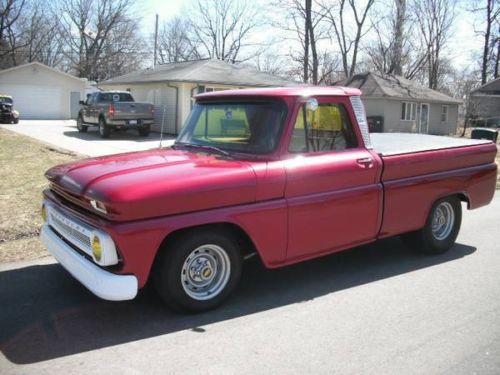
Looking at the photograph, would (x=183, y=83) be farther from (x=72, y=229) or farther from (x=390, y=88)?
(x=72, y=229)

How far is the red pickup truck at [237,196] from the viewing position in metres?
3.79

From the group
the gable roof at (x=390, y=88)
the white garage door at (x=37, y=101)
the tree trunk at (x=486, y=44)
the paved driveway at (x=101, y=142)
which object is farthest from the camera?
the tree trunk at (x=486, y=44)

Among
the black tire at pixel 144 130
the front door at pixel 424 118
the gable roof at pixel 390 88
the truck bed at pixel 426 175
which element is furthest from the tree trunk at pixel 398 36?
the truck bed at pixel 426 175

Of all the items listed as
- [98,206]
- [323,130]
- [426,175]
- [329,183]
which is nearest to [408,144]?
[426,175]

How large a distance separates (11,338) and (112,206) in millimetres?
1234

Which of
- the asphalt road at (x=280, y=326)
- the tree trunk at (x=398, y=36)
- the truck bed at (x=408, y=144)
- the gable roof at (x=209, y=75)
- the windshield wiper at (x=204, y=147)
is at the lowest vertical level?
the asphalt road at (x=280, y=326)

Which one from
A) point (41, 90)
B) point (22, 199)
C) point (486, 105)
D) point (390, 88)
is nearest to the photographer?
point (22, 199)

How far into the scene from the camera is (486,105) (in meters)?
42.5

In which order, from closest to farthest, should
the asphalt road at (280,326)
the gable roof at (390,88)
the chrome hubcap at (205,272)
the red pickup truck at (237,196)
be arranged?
→ the asphalt road at (280,326) < the red pickup truck at (237,196) < the chrome hubcap at (205,272) < the gable roof at (390,88)

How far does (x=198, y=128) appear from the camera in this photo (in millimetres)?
5297

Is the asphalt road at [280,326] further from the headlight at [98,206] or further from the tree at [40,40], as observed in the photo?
the tree at [40,40]

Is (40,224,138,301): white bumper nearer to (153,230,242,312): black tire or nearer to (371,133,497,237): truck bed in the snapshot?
(153,230,242,312): black tire

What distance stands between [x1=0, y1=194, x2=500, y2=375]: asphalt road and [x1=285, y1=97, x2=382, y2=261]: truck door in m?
0.51

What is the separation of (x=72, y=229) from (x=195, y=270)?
3.48 feet
